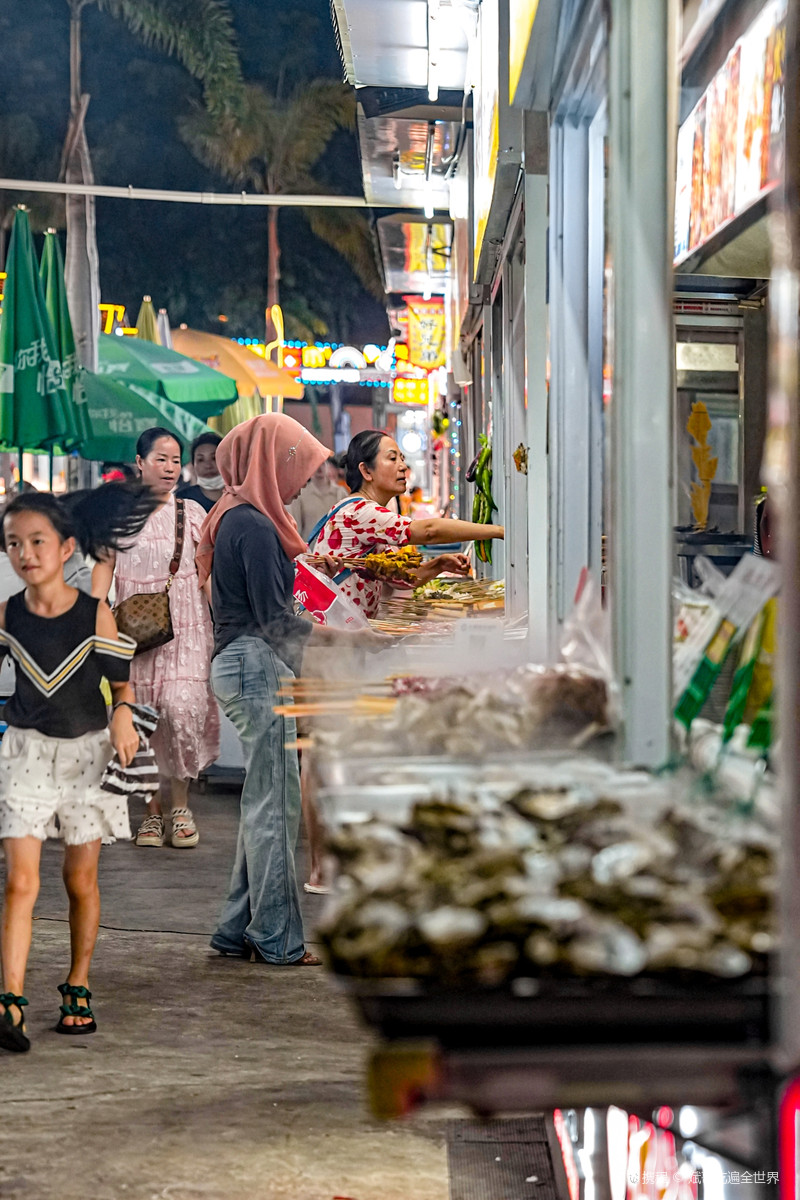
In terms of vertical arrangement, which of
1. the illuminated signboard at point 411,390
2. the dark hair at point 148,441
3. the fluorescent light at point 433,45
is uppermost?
the fluorescent light at point 433,45

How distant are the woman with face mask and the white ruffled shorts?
4095mm

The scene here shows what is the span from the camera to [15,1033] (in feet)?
13.4

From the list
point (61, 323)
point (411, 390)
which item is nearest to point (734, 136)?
point (61, 323)

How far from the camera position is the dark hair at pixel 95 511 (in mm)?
4371

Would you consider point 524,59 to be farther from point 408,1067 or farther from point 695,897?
point 408,1067

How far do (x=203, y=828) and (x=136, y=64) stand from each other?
32.1 m

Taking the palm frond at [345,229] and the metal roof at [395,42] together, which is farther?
the palm frond at [345,229]

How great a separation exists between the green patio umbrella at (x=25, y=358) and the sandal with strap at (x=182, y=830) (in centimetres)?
332

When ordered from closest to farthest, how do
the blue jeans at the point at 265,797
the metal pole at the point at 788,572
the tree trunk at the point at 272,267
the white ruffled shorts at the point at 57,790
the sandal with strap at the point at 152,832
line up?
the metal pole at the point at 788,572 < the white ruffled shorts at the point at 57,790 < the blue jeans at the point at 265,797 < the sandal with strap at the point at 152,832 < the tree trunk at the point at 272,267

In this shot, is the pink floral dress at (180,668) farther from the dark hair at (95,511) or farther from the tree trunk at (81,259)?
the tree trunk at (81,259)

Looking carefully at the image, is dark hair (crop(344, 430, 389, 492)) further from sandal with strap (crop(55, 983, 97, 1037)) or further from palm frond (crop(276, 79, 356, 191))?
palm frond (crop(276, 79, 356, 191))

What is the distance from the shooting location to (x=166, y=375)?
513 inches

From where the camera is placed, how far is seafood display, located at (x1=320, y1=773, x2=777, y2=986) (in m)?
1.34

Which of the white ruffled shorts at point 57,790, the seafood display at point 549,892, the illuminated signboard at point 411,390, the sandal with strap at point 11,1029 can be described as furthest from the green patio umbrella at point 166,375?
the seafood display at point 549,892
